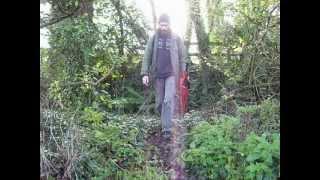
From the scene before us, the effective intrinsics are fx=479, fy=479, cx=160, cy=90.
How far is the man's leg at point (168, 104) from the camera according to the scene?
2.65 meters

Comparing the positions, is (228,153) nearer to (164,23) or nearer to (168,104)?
(168,104)

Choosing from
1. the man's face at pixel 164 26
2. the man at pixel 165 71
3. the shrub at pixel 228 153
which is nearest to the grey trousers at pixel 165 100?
the man at pixel 165 71

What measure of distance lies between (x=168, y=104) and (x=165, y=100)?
0.03 metres

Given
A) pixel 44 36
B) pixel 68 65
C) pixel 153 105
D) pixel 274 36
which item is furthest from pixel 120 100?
pixel 274 36

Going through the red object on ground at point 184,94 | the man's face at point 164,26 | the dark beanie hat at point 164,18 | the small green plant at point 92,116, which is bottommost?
the small green plant at point 92,116

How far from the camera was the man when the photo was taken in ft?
8.70

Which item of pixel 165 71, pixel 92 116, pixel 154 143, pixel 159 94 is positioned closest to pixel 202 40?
pixel 165 71

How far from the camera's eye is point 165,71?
8.80 ft

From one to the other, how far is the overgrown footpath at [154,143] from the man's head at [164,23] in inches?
19.3

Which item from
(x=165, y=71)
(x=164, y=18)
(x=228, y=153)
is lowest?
(x=228, y=153)

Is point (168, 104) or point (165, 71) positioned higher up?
point (165, 71)

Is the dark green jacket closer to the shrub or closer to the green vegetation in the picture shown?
the green vegetation

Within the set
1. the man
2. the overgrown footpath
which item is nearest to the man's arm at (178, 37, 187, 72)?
the man

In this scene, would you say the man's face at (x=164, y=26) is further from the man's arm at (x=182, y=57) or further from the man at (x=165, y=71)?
the man's arm at (x=182, y=57)
